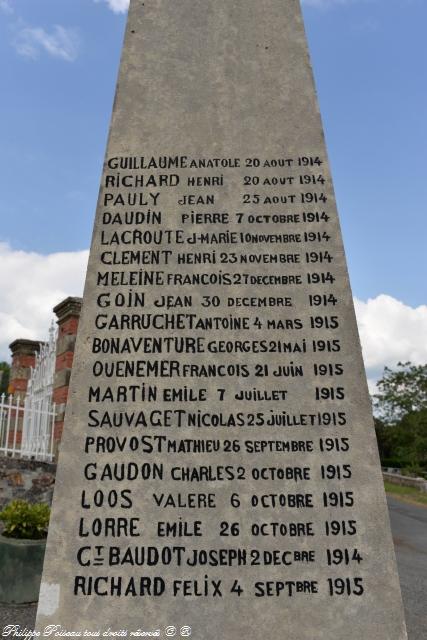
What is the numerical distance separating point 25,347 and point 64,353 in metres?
3.88

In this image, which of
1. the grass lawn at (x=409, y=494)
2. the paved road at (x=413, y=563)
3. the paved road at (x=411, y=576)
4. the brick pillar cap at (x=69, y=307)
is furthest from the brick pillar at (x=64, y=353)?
the grass lawn at (x=409, y=494)

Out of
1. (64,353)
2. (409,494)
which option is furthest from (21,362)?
(409,494)

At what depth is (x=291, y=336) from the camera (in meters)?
2.78

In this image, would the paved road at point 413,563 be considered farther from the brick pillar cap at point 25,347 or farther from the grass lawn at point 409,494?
the brick pillar cap at point 25,347

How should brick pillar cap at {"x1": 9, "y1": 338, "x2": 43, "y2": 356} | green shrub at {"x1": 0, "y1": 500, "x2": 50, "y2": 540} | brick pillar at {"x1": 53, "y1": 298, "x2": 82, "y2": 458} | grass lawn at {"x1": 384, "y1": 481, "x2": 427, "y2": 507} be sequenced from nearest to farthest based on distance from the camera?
green shrub at {"x1": 0, "y1": 500, "x2": 50, "y2": 540} < brick pillar at {"x1": 53, "y1": 298, "x2": 82, "y2": 458} < brick pillar cap at {"x1": 9, "y1": 338, "x2": 43, "y2": 356} < grass lawn at {"x1": 384, "y1": 481, "x2": 427, "y2": 507}

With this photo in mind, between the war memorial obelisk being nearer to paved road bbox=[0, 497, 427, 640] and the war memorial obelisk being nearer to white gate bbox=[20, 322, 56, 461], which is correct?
paved road bbox=[0, 497, 427, 640]

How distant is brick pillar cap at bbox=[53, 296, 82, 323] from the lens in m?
9.12

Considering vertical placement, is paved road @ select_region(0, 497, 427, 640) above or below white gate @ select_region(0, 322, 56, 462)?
below

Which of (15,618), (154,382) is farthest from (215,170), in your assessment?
(15,618)

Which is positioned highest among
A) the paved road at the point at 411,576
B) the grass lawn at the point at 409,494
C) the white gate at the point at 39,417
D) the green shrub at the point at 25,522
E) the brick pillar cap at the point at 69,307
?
the brick pillar cap at the point at 69,307

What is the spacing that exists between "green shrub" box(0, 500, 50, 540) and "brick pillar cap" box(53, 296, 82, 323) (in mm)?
4014

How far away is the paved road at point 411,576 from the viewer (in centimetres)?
485

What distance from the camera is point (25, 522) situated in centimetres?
558

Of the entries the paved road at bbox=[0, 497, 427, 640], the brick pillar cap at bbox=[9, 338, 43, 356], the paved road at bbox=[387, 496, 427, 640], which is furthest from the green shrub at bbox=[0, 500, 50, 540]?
the brick pillar cap at bbox=[9, 338, 43, 356]
